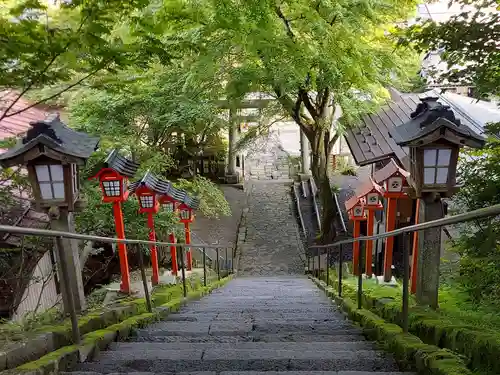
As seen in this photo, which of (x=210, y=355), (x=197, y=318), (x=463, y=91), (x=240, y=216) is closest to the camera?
(x=210, y=355)

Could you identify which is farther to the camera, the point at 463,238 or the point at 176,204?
the point at 176,204

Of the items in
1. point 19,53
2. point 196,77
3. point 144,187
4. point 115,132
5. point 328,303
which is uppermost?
point 196,77

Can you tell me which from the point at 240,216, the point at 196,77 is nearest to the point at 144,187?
the point at 196,77

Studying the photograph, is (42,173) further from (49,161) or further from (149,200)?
(149,200)

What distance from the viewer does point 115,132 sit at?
1116cm

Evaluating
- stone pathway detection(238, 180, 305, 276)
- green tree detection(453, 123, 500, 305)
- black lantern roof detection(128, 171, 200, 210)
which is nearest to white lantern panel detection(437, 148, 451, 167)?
green tree detection(453, 123, 500, 305)

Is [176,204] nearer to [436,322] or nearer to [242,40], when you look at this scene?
[242,40]

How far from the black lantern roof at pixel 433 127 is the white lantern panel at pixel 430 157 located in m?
0.18

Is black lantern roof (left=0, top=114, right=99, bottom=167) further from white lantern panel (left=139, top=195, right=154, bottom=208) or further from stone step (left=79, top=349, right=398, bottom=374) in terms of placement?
white lantern panel (left=139, top=195, right=154, bottom=208)

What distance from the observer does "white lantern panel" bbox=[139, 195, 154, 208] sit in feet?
25.8

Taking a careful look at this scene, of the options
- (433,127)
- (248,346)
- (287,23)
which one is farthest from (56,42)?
(287,23)

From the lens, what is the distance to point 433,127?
4402 mm

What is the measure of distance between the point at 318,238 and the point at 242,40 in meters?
10.7

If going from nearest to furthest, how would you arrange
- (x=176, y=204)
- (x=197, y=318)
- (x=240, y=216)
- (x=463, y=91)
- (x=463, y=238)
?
(x=463, y=238) < (x=197, y=318) < (x=176, y=204) < (x=463, y=91) < (x=240, y=216)
